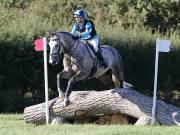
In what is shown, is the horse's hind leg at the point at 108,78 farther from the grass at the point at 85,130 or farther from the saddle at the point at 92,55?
the grass at the point at 85,130

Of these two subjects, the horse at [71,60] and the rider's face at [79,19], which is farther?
the rider's face at [79,19]

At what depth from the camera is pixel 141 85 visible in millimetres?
25938

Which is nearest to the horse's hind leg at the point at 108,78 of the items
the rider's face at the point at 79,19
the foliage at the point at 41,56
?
the rider's face at the point at 79,19

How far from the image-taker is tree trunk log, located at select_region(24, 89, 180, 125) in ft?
51.1

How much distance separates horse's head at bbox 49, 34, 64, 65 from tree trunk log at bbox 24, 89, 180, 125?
1.29 m

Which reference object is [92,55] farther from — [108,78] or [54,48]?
[108,78]

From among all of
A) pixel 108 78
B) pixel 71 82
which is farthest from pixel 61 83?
pixel 108 78

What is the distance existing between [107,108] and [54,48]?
2.12m

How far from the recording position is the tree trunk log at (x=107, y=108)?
15.6 m

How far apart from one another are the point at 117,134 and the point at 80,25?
4.60 meters

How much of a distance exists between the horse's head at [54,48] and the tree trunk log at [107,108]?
4.24 ft

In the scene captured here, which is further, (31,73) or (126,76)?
(126,76)

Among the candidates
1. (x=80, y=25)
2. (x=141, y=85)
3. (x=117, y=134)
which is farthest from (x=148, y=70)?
(x=117, y=134)

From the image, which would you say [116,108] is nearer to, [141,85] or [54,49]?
[54,49]
